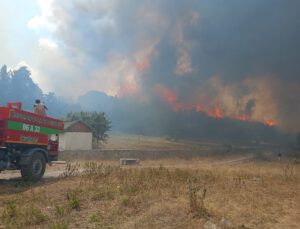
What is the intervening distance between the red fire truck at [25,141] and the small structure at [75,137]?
36.3m

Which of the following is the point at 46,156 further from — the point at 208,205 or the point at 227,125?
the point at 227,125

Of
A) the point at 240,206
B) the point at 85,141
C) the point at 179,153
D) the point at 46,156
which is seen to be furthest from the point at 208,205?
the point at 85,141

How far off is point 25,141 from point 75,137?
38.9 meters

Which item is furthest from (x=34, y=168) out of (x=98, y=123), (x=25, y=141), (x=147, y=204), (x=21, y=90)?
(x=21, y=90)

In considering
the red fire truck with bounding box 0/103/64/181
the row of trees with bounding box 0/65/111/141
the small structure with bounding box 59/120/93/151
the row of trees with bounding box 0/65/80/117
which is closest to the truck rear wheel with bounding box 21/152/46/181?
the red fire truck with bounding box 0/103/64/181

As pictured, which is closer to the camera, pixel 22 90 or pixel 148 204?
pixel 148 204

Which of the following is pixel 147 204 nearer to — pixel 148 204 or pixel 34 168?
pixel 148 204

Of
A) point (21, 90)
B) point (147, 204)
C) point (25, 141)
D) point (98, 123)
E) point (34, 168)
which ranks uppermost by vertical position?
point (21, 90)

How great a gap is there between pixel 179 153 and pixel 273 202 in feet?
125

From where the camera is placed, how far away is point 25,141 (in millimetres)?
17391

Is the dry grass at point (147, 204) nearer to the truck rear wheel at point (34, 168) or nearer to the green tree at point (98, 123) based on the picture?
the truck rear wheel at point (34, 168)

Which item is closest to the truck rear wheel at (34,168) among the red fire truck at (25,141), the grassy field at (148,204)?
→ the red fire truck at (25,141)

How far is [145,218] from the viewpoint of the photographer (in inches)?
379

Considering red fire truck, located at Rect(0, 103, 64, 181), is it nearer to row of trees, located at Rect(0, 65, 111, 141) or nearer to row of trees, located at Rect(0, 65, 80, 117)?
row of trees, located at Rect(0, 65, 111, 141)
